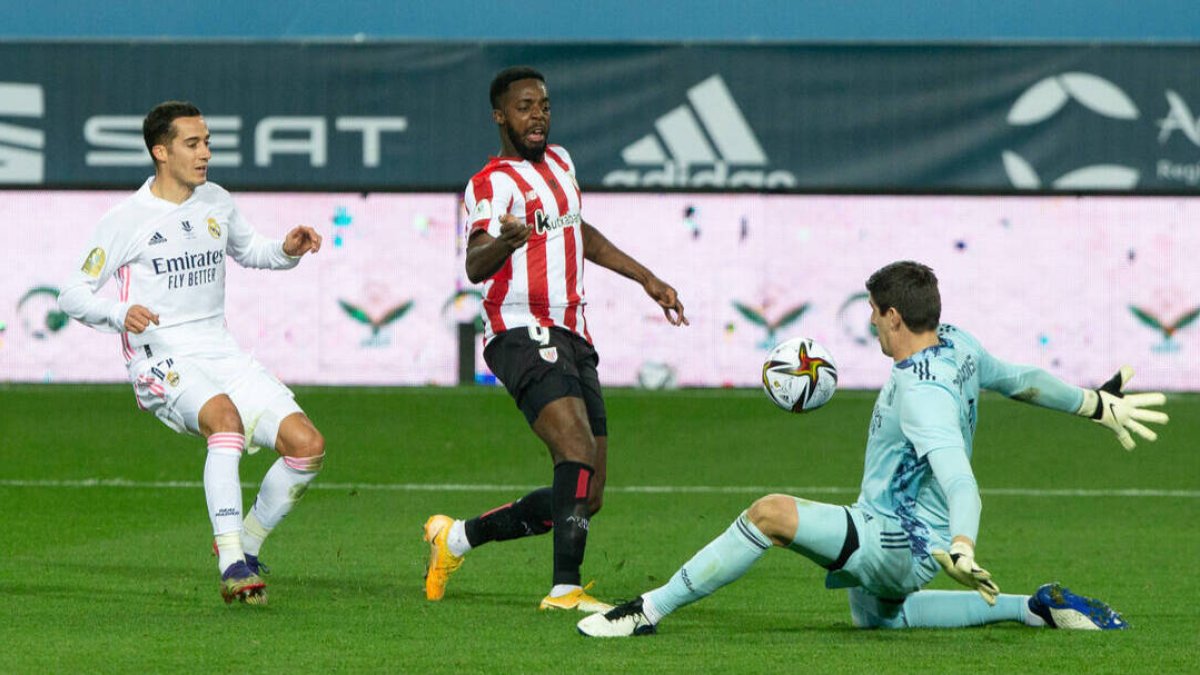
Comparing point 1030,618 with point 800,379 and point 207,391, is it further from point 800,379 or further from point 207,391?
point 207,391

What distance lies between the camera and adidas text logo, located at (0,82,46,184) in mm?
20562

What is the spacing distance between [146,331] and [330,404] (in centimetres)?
1095

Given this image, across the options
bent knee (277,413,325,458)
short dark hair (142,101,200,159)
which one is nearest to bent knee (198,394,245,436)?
bent knee (277,413,325,458)

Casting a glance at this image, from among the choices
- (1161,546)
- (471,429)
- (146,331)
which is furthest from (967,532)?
(471,429)

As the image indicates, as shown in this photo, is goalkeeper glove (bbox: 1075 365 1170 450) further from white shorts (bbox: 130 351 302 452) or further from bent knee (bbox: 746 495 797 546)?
white shorts (bbox: 130 351 302 452)

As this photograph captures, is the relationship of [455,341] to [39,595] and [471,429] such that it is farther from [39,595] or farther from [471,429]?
[39,595]

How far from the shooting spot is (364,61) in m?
20.6

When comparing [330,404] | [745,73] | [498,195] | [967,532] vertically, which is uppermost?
[745,73]

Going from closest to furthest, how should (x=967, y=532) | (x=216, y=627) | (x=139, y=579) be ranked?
(x=967, y=532) → (x=216, y=627) → (x=139, y=579)

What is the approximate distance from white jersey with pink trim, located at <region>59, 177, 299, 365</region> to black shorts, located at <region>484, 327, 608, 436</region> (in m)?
1.11

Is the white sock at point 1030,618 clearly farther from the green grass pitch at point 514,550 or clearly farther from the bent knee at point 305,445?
the bent knee at point 305,445

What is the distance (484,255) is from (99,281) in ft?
4.94

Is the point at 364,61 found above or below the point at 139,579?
above

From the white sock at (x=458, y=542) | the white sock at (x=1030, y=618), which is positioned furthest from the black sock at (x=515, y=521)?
the white sock at (x=1030, y=618)
